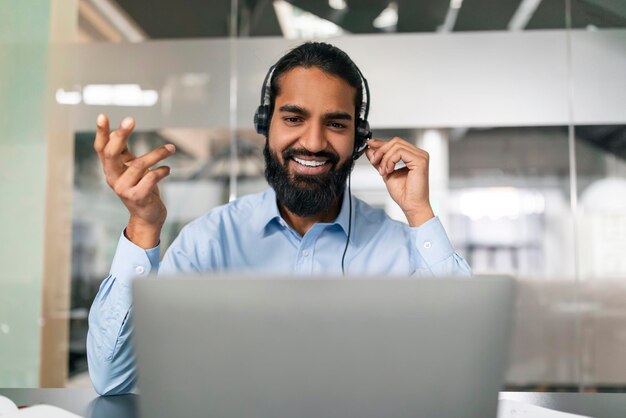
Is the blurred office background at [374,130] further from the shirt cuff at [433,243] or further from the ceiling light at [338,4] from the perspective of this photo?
the shirt cuff at [433,243]

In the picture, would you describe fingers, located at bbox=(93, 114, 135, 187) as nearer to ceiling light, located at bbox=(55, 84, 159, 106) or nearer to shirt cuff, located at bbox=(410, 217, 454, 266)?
shirt cuff, located at bbox=(410, 217, 454, 266)

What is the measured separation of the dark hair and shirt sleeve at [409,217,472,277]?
46 centimetres

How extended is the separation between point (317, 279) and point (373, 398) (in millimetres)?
129

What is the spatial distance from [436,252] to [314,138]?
1.49ft

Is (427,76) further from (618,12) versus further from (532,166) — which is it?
(618,12)

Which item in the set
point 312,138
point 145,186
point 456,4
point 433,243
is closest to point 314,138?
point 312,138

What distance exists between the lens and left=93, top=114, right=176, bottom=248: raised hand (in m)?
1.14

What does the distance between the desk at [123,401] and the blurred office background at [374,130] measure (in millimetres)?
2029

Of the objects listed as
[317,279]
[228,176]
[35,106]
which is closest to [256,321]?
[317,279]

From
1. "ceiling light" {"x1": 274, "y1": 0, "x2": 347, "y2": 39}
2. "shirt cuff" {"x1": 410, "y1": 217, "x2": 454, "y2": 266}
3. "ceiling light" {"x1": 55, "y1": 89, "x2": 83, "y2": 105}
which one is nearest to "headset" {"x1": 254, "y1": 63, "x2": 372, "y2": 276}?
"shirt cuff" {"x1": 410, "y1": 217, "x2": 454, "y2": 266}

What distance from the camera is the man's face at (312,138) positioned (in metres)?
1.67

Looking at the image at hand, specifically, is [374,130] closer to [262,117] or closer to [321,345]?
[262,117]

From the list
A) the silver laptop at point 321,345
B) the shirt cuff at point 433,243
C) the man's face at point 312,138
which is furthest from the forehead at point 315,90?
the silver laptop at point 321,345

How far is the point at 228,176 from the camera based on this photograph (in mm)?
3301
